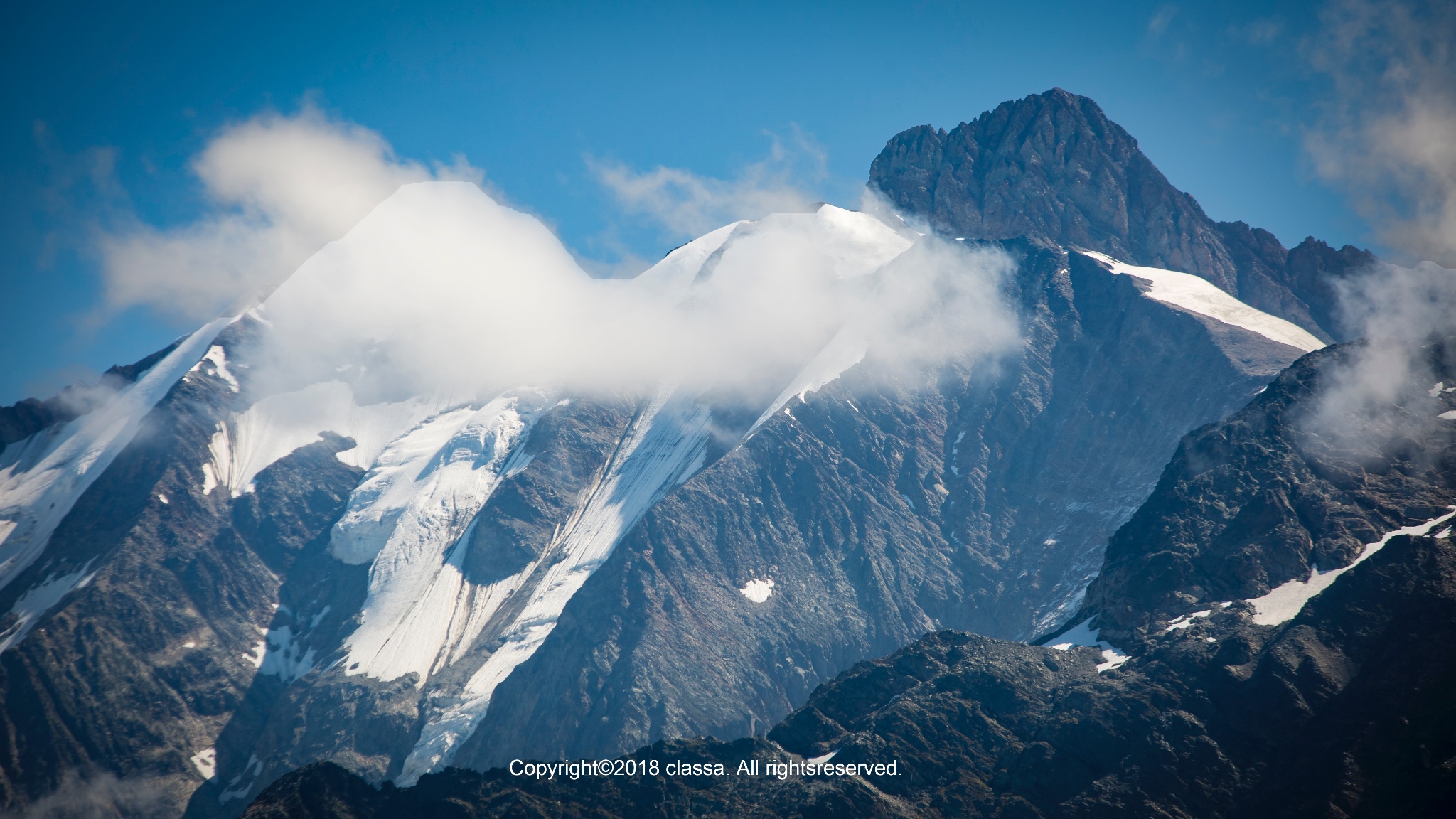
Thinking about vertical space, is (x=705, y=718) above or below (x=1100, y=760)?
above

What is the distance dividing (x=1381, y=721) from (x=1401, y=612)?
43.5 ft

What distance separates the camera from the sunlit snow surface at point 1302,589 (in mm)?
107062

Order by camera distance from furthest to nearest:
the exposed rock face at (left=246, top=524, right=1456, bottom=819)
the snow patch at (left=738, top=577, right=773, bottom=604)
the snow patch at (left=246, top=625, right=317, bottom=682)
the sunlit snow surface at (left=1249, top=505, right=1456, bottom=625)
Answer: the snow patch at (left=246, top=625, right=317, bottom=682) → the snow patch at (left=738, top=577, right=773, bottom=604) → the sunlit snow surface at (left=1249, top=505, right=1456, bottom=625) → the exposed rock face at (left=246, top=524, right=1456, bottom=819)

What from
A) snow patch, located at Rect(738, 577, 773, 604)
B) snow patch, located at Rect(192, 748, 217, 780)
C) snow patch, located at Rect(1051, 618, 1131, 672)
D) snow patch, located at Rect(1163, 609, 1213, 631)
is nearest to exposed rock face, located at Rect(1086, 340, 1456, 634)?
snow patch, located at Rect(1163, 609, 1213, 631)

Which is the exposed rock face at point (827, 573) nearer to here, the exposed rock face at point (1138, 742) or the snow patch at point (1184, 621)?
the snow patch at point (1184, 621)

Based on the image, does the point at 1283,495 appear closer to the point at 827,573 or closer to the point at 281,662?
the point at 827,573

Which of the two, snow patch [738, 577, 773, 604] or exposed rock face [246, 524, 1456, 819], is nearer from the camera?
exposed rock face [246, 524, 1456, 819]

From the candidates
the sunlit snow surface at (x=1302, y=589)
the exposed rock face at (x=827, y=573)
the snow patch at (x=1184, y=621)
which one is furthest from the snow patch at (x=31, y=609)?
the sunlit snow surface at (x=1302, y=589)

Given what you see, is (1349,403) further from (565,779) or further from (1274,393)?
(565,779)

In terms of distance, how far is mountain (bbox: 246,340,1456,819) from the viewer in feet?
287

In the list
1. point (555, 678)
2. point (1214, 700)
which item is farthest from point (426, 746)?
point (1214, 700)

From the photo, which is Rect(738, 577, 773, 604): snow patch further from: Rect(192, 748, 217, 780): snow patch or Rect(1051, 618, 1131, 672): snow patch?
Rect(192, 748, 217, 780): snow patch

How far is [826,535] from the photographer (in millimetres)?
192000

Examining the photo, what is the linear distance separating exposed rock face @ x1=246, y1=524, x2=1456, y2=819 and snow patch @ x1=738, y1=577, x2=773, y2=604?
60357mm
